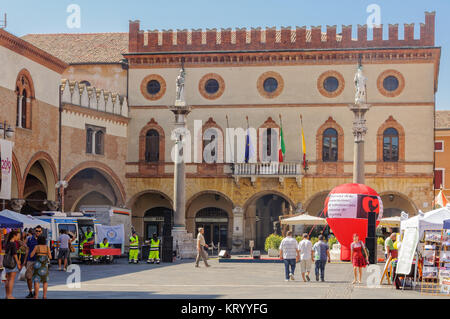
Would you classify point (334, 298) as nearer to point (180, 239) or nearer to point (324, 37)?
point (180, 239)

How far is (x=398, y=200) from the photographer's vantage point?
45.1 metres

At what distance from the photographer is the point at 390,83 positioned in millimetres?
43938

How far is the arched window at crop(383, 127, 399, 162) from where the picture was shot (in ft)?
144

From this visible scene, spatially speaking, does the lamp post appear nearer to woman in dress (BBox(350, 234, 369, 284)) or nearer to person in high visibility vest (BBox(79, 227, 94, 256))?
person in high visibility vest (BBox(79, 227, 94, 256))

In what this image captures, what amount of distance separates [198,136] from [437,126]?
24380 mm

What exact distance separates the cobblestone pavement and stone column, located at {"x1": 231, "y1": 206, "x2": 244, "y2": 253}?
14.9 meters

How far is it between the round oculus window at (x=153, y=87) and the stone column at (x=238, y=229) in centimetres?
764

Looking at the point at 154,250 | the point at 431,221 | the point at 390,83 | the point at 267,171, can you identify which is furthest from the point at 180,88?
the point at 431,221

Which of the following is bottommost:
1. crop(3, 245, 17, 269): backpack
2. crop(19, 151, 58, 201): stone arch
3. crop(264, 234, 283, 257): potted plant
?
crop(264, 234, 283, 257): potted plant

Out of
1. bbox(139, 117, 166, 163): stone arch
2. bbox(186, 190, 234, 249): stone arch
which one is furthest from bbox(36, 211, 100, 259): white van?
bbox(186, 190, 234, 249): stone arch

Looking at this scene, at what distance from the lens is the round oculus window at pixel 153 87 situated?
4600cm

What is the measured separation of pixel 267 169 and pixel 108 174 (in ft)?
27.3

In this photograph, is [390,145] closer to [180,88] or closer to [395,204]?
[395,204]

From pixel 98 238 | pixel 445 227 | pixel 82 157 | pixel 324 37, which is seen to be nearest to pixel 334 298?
pixel 445 227
